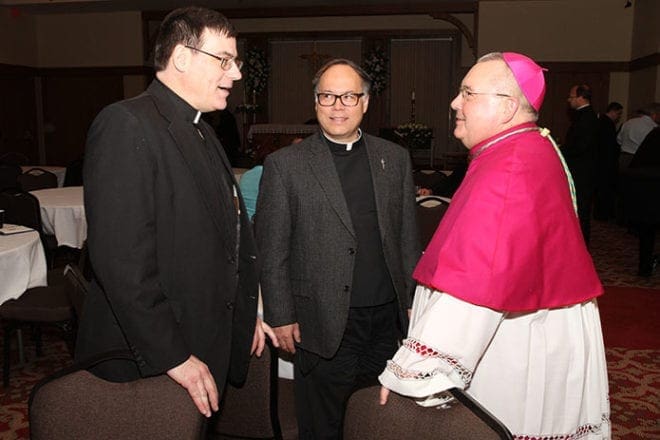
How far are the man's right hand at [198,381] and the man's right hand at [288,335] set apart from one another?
0.74 m

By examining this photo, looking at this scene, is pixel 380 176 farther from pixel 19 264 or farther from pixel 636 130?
pixel 636 130

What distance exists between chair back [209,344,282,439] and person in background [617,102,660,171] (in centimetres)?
822

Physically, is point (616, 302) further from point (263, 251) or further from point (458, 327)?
point (458, 327)

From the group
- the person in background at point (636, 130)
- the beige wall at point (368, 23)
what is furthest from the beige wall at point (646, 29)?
the beige wall at point (368, 23)

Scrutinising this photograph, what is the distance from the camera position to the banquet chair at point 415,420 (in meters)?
1.44

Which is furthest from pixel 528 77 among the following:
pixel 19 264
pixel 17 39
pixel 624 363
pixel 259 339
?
pixel 17 39

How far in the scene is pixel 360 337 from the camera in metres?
2.46

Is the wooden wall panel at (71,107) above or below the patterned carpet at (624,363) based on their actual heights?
above

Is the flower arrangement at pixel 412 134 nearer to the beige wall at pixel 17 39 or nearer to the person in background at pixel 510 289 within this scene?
the beige wall at pixel 17 39

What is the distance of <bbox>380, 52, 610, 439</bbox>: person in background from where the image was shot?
1.49 metres

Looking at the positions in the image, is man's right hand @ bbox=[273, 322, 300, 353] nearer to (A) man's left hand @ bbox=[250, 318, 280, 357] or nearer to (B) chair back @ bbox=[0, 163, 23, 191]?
(A) man's left hand @ bbox=[250, 318, 280, 357]

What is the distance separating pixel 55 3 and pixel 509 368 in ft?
43.7

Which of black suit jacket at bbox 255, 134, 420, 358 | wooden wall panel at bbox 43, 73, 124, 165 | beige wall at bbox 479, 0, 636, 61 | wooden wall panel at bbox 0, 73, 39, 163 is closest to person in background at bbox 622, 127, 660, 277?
black suit jacket at bbox 255, 134, 420, 358

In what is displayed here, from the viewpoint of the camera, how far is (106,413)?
1.59 metres
